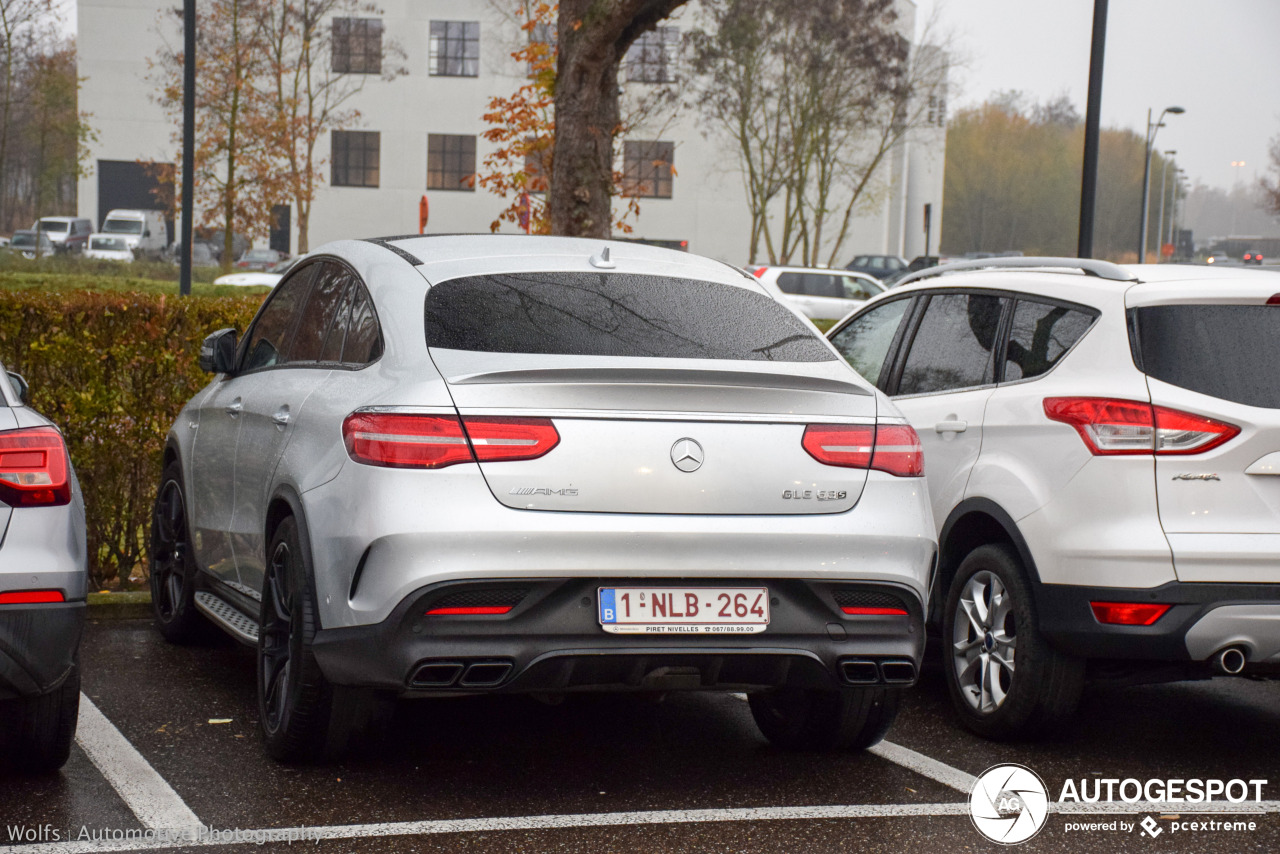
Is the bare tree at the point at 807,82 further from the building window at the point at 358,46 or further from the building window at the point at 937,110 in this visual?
the building window at the point at 358,46

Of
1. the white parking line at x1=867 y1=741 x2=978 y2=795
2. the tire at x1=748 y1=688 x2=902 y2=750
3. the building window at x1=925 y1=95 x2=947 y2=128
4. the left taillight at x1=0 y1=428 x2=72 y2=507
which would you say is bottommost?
the white parking line at x1=867 y1=741 x2=978 y2=795

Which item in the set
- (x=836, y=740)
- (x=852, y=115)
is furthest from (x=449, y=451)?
(x=852, y=115)

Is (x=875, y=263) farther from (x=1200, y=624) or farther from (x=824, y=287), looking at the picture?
(x=1200, y=624)

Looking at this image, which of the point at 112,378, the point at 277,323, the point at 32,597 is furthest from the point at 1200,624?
the point at 112,378

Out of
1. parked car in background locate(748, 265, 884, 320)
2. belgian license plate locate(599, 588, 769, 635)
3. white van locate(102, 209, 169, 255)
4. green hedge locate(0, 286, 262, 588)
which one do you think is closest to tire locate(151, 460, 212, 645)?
Answer: green hedge locate(0, 286, 262, 588)

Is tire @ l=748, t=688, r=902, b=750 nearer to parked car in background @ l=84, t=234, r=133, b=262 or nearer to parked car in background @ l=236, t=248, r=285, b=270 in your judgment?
parked car in background @ l=236, t=248, r=285, b=270

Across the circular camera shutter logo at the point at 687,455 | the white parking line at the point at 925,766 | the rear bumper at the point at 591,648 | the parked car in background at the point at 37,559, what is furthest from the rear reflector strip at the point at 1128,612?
the parked car in background at the point at 37,559

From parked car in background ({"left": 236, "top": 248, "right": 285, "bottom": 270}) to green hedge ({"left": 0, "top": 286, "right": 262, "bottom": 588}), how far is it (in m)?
38.7

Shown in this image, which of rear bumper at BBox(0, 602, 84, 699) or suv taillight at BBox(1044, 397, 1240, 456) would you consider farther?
suv taillight at BBox(1044, 397, 1240, 456)

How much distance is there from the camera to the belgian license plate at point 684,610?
13.2 ft

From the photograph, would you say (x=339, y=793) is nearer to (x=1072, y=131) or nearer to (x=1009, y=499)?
(x=1009, y=499)

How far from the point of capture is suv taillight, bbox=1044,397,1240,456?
4652 millimetres

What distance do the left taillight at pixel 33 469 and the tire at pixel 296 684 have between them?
2.25 ft

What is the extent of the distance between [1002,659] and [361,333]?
99.3 inches
